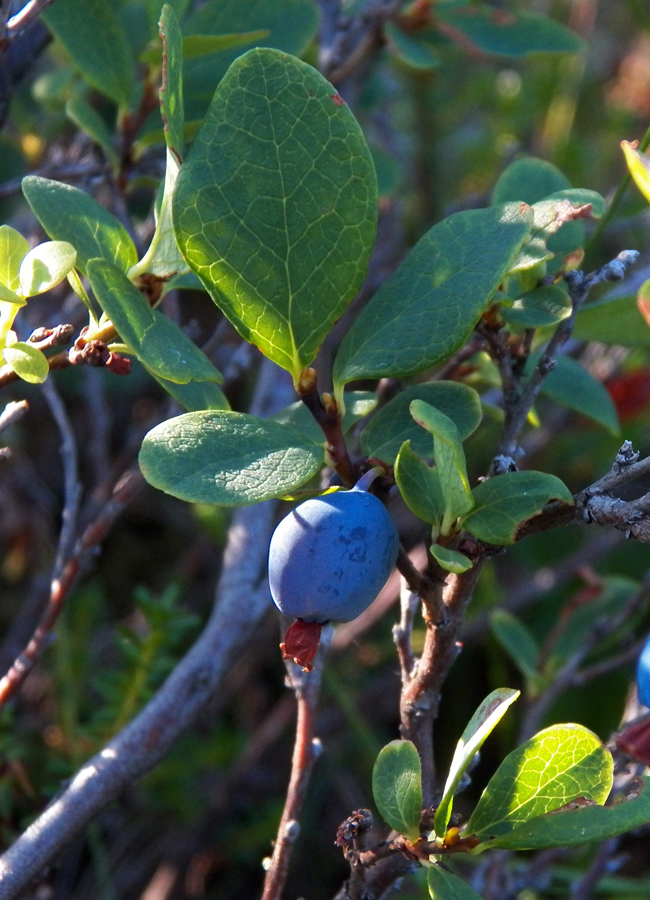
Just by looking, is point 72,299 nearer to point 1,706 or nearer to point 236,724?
point 1,706

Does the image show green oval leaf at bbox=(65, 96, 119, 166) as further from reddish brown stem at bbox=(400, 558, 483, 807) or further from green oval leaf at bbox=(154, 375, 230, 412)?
reddish brown stem at bbox=(400, 558, 483, 807)

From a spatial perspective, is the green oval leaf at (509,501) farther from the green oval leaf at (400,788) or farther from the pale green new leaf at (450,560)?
the green oval leaf at (400,788)

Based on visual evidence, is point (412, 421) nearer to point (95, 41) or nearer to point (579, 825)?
point (579, 825)

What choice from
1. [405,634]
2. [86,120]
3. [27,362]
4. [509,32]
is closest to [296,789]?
[405,634]

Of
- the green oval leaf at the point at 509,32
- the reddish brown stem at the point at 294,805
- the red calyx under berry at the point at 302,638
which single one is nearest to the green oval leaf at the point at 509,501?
the red calyx under berry at the point at 302,638

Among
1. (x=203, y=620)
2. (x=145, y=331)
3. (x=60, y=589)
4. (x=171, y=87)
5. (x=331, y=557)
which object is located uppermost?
(x=171, y=87)

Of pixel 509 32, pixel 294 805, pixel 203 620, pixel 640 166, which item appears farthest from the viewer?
pixel 203 620

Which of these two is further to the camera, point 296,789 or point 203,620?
point 203,620
